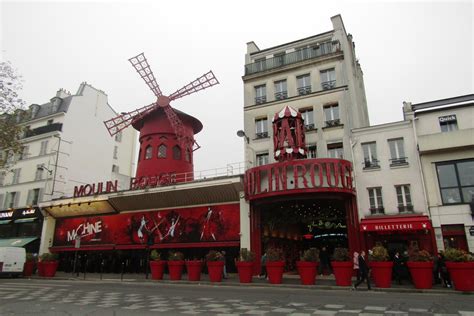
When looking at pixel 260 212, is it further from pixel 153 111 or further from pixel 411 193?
pixel 153 111

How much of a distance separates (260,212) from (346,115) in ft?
21.9

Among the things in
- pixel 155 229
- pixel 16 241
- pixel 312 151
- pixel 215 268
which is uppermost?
pixel 312 151

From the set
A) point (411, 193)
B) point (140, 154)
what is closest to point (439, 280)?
point (411, 193)

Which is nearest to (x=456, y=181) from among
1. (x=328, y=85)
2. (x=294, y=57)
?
(x=328, y=85)

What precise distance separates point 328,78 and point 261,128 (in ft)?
15.0

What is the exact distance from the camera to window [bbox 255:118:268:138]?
64.7ft

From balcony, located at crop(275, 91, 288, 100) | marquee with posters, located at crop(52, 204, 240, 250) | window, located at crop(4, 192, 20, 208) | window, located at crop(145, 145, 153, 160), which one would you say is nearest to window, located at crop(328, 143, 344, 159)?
balcony, located at crop(275, 91, 288, 100)

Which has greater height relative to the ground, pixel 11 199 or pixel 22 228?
pixel 11 199

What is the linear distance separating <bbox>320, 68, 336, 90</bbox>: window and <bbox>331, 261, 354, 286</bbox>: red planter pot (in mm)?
9966

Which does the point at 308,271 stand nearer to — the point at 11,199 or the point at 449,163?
the point at 449,163

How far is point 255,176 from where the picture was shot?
17.0 meters

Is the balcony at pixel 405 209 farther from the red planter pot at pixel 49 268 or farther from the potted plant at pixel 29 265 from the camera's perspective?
the potted plant at pixel 29 265

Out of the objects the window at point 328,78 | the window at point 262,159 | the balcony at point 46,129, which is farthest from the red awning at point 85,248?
the window at point 328,78

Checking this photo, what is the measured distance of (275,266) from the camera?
13.5 meters
